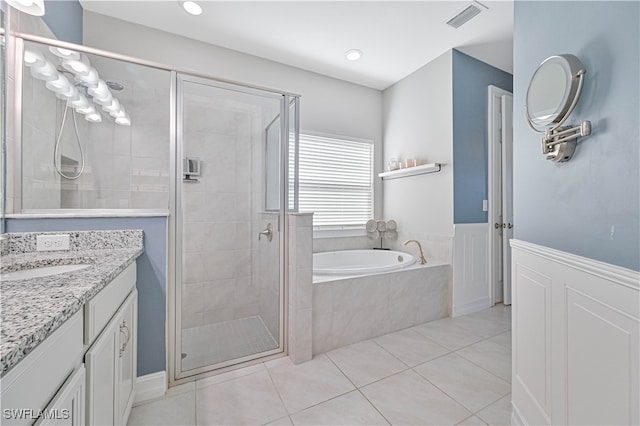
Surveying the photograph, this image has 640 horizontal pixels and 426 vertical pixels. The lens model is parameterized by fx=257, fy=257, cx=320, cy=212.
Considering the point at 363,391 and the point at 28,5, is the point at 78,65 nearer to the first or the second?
the point at 28,5

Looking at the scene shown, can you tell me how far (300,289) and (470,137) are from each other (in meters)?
2.42

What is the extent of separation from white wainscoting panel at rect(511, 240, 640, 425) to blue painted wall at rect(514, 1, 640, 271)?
3.0 inches

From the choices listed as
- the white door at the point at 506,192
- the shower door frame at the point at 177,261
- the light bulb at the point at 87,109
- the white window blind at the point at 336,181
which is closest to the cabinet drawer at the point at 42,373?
the shower door frame at the point at 177,261

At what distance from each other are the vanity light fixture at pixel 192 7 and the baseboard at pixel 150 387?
8.75 ft

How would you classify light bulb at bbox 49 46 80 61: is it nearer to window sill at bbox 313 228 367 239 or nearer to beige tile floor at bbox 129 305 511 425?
beige tile floor at bbox 129 305 511 425

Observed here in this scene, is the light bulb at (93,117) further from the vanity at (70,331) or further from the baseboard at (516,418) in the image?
the baseboard at (516,418)

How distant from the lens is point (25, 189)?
134 cm

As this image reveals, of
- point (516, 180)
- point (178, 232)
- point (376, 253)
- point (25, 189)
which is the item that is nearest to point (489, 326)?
point (376, 253)

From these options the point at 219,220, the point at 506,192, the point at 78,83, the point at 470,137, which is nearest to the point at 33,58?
the point at 78,83

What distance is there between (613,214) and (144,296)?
6.90 feet

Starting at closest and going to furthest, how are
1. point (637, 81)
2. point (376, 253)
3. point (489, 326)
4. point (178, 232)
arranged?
point (637, 81) < point (178, 232) < point (489, 326) < point (376, 253)

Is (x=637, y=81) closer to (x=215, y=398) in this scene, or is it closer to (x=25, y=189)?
(x=215, y=398)

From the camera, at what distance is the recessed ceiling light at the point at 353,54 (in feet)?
8.83

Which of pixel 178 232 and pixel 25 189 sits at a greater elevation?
pixel 25 189
